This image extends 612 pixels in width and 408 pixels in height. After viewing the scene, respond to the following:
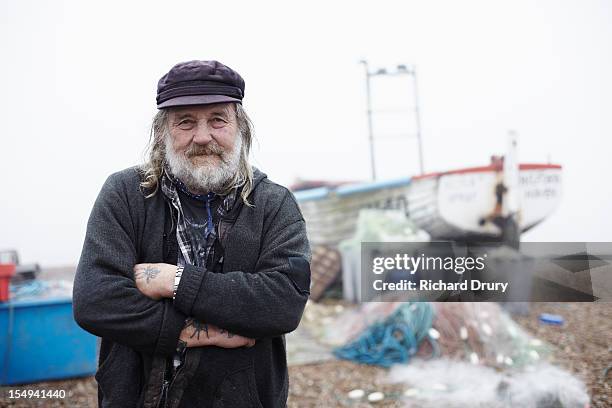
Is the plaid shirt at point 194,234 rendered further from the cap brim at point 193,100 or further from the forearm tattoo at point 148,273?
the cap brim at point 193,100

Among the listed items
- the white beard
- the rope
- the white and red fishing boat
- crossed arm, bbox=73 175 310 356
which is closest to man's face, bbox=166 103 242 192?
the white beard

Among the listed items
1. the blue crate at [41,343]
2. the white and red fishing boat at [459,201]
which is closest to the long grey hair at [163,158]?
the blue crate at [41,343]

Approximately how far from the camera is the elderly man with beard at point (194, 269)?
54.6 inches

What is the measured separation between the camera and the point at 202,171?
1.53 meters

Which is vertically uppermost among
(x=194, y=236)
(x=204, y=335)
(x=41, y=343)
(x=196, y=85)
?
(x=196, y=85)

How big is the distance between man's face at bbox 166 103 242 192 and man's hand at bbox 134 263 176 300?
0.27m

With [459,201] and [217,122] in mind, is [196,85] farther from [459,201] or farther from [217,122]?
[459,201]

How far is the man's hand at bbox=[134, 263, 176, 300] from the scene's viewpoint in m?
1.41

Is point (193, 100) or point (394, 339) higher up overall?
point (193, 100)

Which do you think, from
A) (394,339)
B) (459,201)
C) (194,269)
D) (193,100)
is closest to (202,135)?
(193,100)

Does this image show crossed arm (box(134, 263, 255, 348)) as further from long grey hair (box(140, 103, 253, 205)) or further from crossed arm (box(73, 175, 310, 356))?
long grey hair (box(140, 103, 253, 205))

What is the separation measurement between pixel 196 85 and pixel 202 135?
0.14 meters

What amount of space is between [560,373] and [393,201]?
2426 mm

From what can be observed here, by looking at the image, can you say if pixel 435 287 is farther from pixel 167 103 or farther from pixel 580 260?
pixel 167 103
